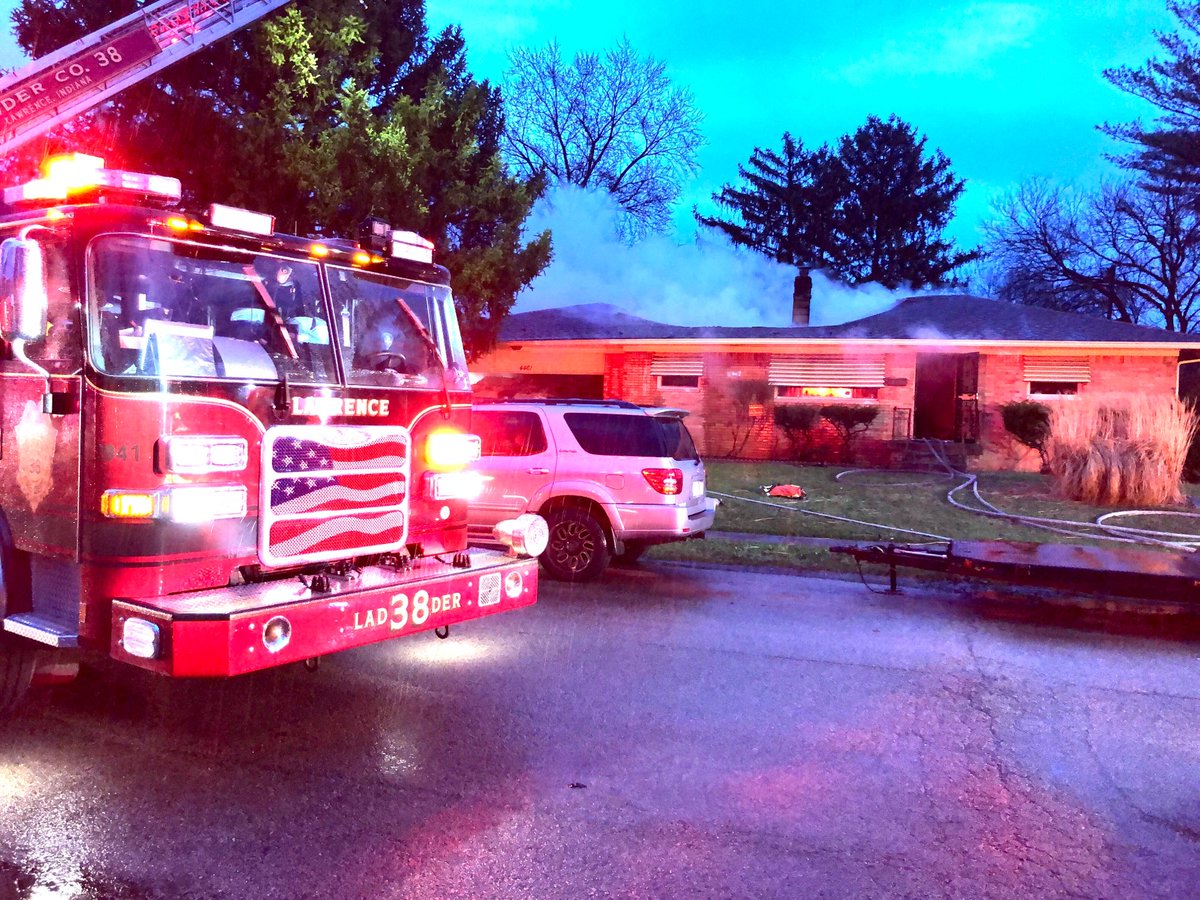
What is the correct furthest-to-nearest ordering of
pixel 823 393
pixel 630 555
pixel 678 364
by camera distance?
pixel 678 364
pixel 823 393
pixel 630 555

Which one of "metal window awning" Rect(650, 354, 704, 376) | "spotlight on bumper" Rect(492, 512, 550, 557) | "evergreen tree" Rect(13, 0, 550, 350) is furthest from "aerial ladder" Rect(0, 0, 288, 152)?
"metal window awning" Rect(650, 354, 704, 376)

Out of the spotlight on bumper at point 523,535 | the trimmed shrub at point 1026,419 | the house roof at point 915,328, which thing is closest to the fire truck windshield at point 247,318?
the spotlight on bumper at point 523,535

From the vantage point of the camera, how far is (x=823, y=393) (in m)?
21.2

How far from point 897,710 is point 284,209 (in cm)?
1305

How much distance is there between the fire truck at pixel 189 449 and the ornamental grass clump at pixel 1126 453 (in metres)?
11.5

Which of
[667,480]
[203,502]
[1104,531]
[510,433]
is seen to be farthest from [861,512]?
[203,502]

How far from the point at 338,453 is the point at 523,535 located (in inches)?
46.0

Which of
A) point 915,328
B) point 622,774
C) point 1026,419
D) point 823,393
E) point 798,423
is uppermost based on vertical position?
point 915,328

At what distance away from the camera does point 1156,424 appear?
531 inches

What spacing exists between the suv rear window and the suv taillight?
8.1 inches

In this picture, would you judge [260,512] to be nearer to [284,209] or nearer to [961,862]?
[961,862]

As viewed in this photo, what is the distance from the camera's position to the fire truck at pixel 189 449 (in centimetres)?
401

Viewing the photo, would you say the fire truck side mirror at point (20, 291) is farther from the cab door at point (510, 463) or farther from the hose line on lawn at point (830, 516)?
the hose line on lawn at point (830, 516)

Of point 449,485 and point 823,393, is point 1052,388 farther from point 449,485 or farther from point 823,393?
point 449,485
